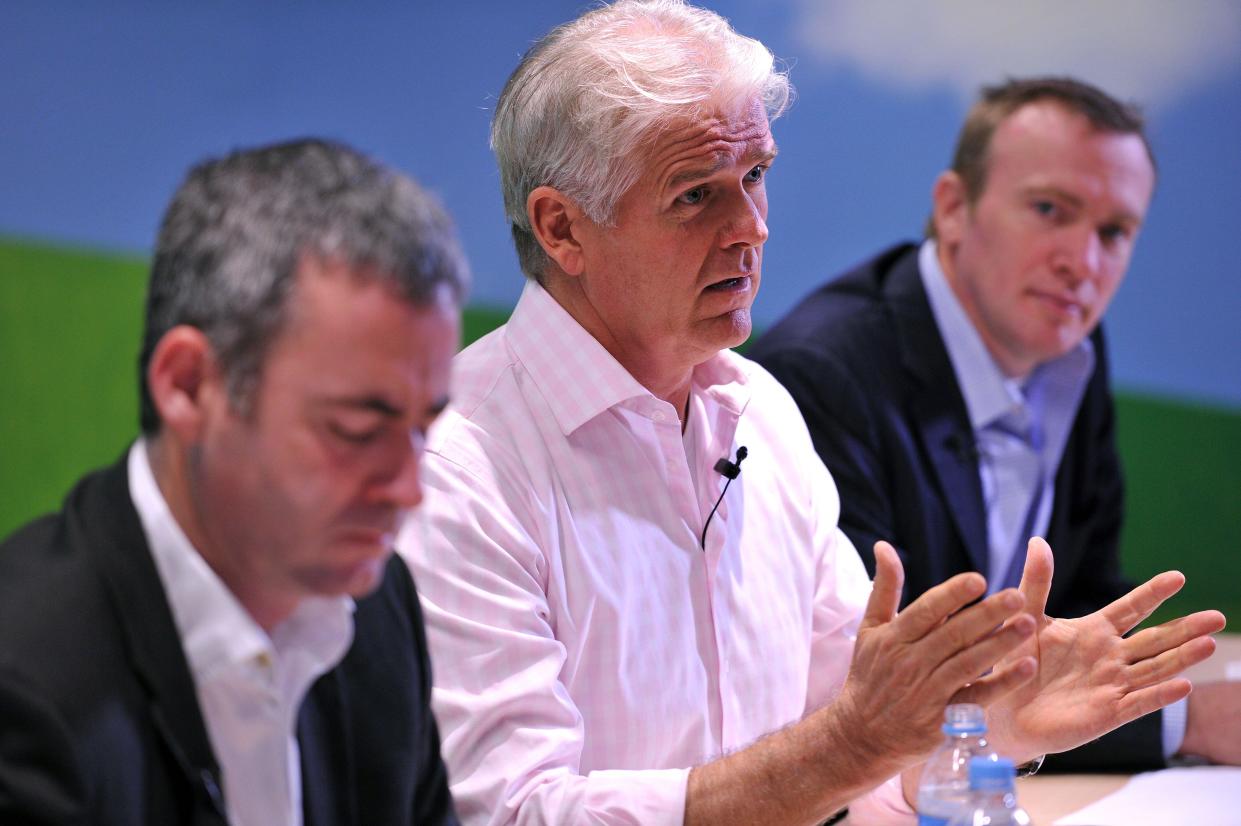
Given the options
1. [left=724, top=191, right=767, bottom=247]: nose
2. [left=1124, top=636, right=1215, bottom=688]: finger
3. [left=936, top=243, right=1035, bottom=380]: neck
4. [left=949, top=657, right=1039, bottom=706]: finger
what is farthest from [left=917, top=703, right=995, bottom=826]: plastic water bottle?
[left=936, top=243, right=1035, bottom=380]: neck

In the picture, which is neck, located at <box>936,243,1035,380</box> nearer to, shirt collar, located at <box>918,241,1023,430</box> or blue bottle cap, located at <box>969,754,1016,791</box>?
shirt collar, located at <box>918,241,1023,430</box>

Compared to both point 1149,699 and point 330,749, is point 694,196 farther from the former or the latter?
point 330,749

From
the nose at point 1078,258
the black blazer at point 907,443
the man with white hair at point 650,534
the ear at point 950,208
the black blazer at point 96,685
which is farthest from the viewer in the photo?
the ear at point 950,208

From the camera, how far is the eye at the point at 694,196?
6.54 ft

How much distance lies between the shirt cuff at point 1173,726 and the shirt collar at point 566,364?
1.08 meters

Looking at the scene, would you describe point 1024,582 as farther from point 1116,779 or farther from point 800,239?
point 800,239

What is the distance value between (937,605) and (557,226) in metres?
0.82

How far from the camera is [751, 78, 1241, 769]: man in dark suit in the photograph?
275 centimetres

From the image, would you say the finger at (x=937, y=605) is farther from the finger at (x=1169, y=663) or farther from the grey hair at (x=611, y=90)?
the grey hair at (x=611, y=90)

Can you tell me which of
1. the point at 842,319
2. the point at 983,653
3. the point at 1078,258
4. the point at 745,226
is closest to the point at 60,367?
the point at 842,319

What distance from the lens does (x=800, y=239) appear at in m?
4.07

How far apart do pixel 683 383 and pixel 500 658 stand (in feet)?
1.80

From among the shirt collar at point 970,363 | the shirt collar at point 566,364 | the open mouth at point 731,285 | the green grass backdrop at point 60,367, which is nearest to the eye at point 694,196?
the open mouth at point 731,285

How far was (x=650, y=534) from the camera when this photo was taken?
1929 mm
